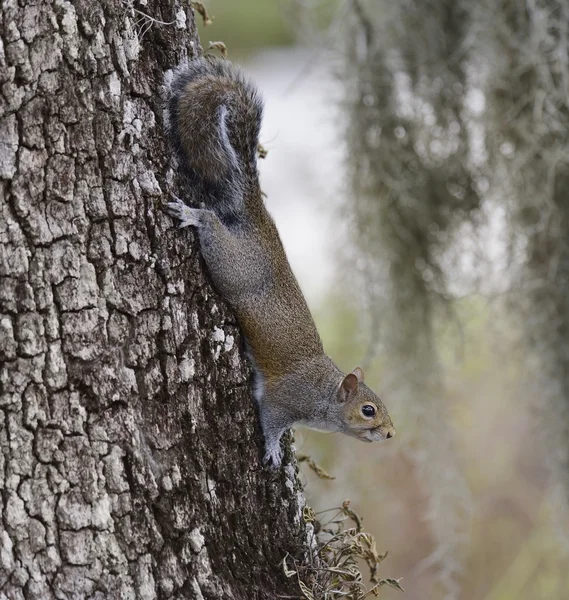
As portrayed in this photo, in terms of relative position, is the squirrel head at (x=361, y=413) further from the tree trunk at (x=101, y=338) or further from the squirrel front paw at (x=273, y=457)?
the tree trunk at (x=101, y=338)

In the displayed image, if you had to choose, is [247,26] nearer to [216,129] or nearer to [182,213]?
[216,129]

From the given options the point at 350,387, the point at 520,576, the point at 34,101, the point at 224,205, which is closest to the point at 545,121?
the point at 350,387

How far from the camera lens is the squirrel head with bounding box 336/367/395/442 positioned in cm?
190

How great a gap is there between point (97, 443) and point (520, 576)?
291cm

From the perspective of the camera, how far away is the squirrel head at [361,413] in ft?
6.24

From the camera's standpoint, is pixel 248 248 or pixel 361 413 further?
pixel 361 413

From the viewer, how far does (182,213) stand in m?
1.24

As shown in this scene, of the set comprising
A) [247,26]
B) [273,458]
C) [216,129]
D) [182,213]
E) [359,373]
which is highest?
[247,26]

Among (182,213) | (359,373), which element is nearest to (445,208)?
(359,373)

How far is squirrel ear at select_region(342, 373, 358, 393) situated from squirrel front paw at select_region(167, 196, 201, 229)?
0.72 metres

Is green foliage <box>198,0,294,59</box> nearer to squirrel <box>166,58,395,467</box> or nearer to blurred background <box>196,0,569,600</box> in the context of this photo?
blurred background <box>196,0,569,600</box>

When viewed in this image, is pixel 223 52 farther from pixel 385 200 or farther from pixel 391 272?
pixel 391 272

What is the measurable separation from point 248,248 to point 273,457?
0.43 meters

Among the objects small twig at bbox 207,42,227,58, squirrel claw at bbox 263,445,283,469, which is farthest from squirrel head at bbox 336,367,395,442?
small twig at bbox 207,42,227,58
